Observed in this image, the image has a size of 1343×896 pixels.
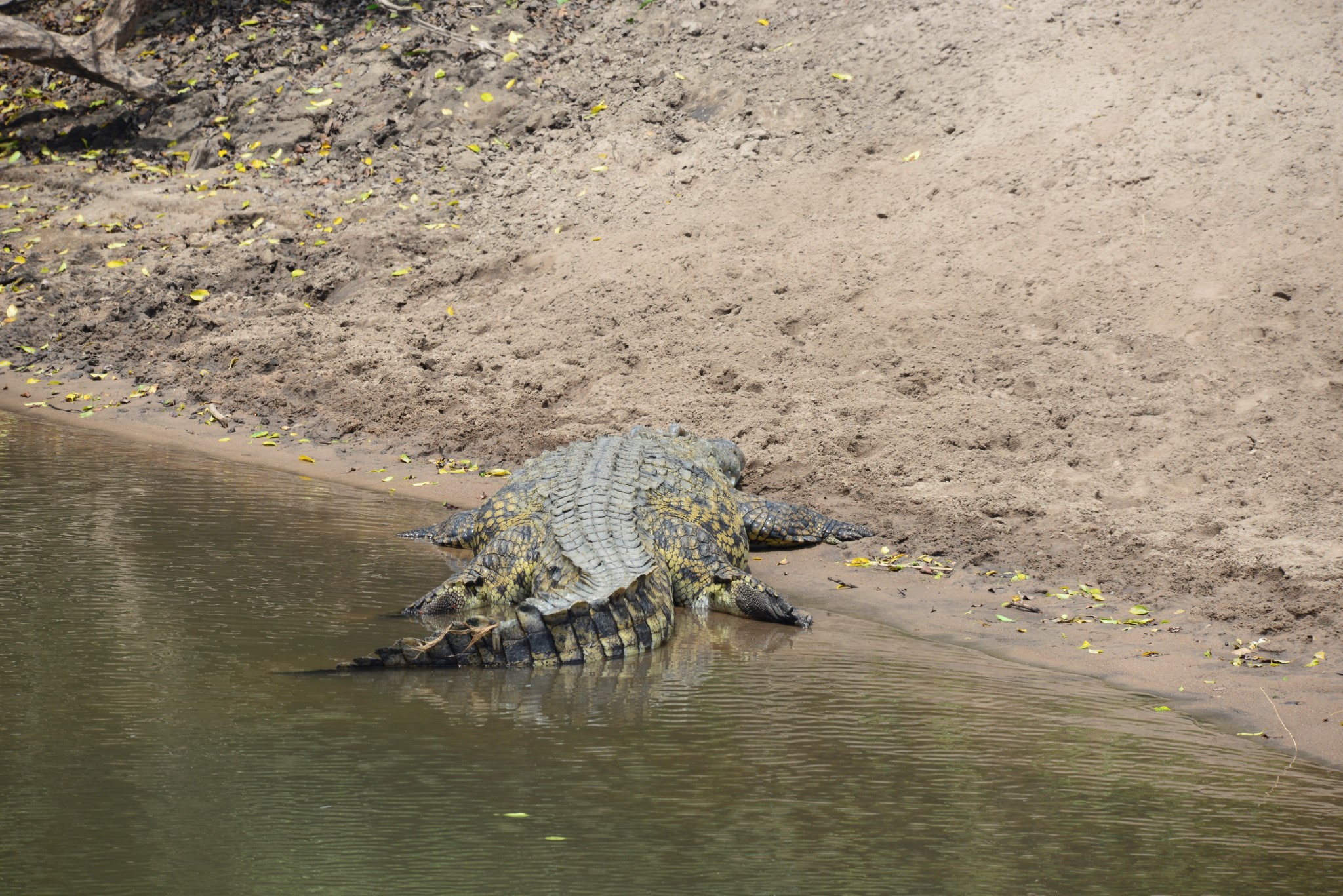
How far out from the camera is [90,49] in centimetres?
1395

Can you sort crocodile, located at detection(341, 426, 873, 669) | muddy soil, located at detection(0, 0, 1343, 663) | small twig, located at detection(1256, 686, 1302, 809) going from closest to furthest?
small twig, located at detection(1256, 686, 1302, 809), crocodile, located at detection(341, 426, 873, 669), muddy soil, located at detection(0, 0, 1343, 663)

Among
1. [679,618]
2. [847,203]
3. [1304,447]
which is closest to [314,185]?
[847,203]

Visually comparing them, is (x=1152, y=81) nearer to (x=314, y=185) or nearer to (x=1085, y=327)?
(x=1085, y=327)

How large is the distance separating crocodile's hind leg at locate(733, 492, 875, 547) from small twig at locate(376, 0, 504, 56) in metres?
8.59

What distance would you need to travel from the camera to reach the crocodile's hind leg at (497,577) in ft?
19.1

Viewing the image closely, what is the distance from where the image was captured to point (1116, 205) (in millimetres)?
9250

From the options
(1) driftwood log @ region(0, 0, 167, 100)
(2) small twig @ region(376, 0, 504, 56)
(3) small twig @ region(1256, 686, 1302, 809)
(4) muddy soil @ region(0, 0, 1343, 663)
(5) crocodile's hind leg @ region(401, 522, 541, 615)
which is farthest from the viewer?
(2) small twig @ region(376, 0, 504, 56)

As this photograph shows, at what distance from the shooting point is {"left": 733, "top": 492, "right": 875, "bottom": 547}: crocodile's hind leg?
7.03 meters

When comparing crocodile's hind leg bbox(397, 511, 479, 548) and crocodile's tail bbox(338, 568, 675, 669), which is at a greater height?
crocodile's hind leg bbox(397, 511, 479, 548)

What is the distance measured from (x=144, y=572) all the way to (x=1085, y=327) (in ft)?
19.3

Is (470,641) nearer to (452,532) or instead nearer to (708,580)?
(708,580)

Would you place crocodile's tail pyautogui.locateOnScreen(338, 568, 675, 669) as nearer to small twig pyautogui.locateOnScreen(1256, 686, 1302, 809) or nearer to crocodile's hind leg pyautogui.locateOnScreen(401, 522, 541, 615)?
crocodile's hind leg pyautogui.locateOnScreen(401, 522, 541, 615)

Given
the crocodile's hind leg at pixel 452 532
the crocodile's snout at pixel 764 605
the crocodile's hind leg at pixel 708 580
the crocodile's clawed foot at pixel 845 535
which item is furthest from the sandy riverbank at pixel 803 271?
the crocodile's hind leg at pixel 452 532

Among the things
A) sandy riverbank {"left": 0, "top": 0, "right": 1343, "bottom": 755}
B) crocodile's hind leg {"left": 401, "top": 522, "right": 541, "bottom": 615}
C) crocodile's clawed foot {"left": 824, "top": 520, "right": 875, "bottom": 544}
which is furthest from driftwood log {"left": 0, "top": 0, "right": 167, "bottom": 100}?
crocodile's clawed foot {"left": 824, "top": 520, "right": 875, "bottom": 544}
